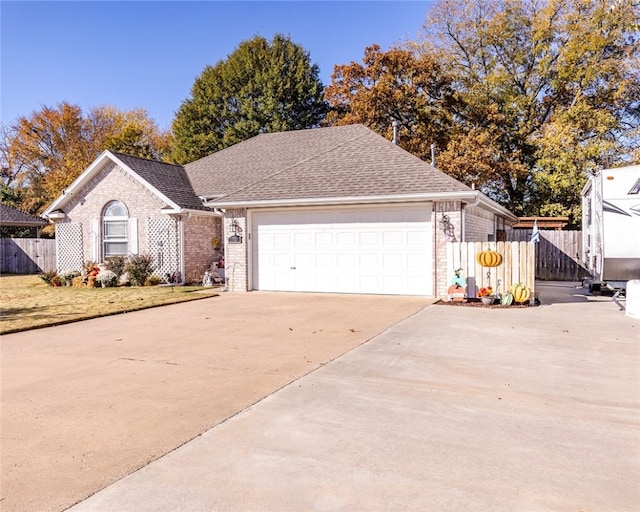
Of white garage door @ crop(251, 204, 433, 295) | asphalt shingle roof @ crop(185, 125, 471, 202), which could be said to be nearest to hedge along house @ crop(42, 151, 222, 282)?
asphalt shingle roof @ crop(185, 125, 471, 202)

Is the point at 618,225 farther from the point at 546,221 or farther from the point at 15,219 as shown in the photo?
the point at 15,219

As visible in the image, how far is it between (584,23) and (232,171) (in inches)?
768

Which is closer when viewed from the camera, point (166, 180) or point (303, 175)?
point (303, 175)

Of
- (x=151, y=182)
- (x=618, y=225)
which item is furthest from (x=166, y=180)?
(x=618, y=225)

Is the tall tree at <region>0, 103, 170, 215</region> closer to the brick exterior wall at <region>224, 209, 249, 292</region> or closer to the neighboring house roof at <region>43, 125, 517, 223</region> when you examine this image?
the neighboring house roof at <region>43, 125, 517, 223</region>

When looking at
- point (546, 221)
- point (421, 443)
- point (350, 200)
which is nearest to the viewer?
point (421, 443)

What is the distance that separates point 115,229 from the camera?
17.2 metres

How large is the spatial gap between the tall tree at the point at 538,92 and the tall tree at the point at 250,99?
360 inches

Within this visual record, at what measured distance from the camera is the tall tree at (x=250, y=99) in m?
32.2

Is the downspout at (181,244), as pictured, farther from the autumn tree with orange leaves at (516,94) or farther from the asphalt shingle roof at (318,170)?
the autumn tree with orange leaves at (516,94)

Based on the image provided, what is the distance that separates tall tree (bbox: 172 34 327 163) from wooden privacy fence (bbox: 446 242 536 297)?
22722 millimetres

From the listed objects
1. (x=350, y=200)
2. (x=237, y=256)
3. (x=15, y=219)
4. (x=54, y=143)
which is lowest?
(x=237, y=256)

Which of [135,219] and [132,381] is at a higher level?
[135,219]

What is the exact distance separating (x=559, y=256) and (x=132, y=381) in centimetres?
1891
